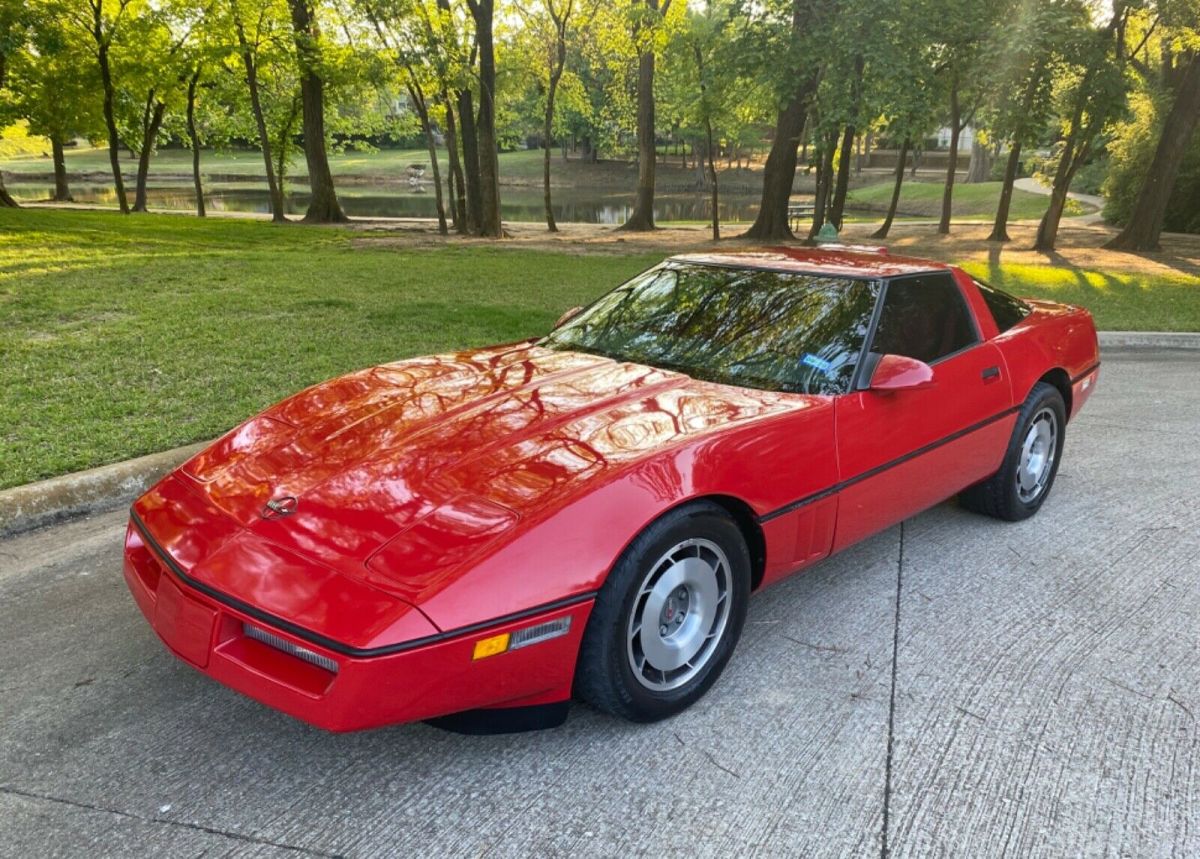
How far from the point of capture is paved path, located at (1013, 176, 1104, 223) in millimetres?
26467

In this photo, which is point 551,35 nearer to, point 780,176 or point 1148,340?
point 780,176

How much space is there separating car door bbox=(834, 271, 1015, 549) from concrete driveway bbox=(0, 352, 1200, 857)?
1.40ft

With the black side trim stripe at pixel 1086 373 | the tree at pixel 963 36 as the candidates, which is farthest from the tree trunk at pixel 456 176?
the black side trim stripe at pixel 1086 373

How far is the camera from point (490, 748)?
2441 millimetres

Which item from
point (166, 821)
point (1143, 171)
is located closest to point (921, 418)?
point (166, 821)

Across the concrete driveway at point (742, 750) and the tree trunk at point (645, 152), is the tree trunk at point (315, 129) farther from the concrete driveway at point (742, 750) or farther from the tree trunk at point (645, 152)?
the concrete driveway at point (742, 750)

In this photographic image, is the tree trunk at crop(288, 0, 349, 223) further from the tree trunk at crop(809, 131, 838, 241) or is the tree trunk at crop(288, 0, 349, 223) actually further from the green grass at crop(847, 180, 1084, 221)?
the green grass at crop(847, 180, 1084, 221)

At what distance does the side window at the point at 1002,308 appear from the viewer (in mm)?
4043

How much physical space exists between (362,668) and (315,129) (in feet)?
83.6

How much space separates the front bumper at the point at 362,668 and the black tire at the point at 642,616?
7cm

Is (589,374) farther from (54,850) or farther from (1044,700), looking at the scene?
(54,850)

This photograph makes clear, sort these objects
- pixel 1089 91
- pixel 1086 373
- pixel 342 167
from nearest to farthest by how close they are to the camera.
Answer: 1. pixel 1086 373
2. pixel 1089 91
3. pixel 342 167

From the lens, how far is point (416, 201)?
40406 mm

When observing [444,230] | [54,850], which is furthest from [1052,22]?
[54,850]
